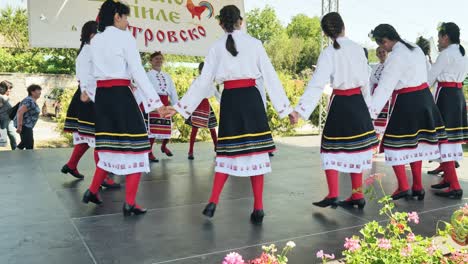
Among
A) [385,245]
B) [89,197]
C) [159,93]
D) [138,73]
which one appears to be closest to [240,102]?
[138,73]

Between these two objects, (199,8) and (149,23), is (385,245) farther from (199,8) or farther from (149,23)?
(199,8)

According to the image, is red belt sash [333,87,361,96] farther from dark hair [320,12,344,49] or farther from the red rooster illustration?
the red rooster illustration

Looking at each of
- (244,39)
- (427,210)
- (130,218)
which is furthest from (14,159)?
(427,210)

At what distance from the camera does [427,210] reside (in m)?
3.53


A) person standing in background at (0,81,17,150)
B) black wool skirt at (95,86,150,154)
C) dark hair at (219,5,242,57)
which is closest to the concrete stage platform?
black wool skirt at (95,86,150,154)

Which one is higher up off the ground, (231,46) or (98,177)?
(231,46)

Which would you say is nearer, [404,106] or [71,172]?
[404,106]

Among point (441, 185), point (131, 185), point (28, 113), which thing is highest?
point (28, 113)

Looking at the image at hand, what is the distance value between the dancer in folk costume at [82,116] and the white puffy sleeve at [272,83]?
134 cm

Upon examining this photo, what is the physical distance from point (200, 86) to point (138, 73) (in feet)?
1.39

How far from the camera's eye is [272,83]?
3125mm

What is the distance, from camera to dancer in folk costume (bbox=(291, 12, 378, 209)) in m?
3.24

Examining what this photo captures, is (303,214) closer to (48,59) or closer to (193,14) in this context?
(193,14)

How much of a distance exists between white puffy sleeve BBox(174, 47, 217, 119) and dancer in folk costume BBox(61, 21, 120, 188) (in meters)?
0.87
